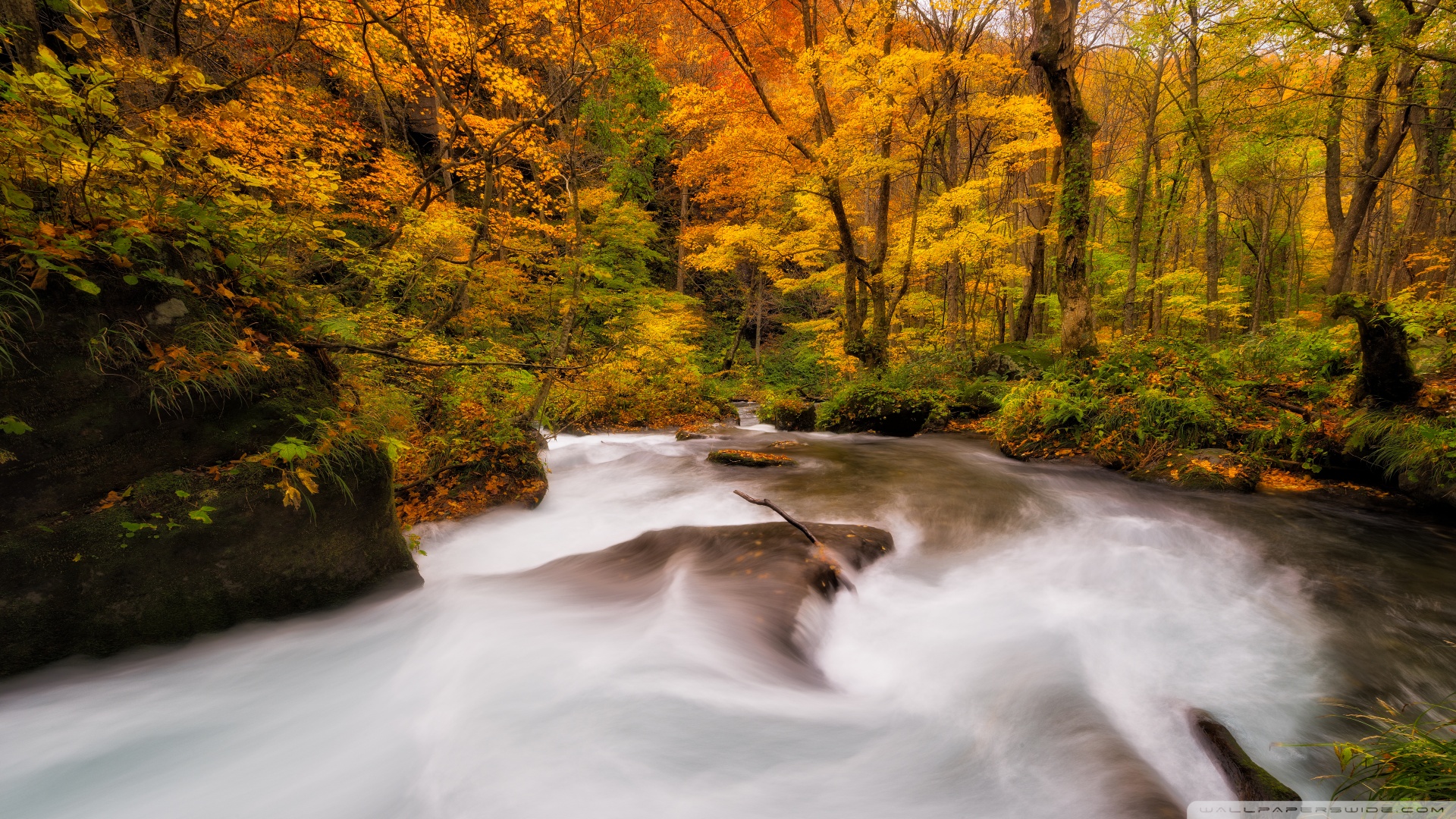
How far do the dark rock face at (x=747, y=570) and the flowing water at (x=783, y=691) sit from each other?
13 centimetres

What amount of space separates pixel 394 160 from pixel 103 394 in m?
9.39

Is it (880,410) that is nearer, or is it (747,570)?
(747,570)

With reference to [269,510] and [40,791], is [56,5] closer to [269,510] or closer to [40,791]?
[269,510]

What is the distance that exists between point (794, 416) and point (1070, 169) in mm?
7274

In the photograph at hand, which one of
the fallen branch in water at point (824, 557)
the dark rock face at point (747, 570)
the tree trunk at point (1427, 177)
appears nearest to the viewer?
the dark rock face at point (747, 570)

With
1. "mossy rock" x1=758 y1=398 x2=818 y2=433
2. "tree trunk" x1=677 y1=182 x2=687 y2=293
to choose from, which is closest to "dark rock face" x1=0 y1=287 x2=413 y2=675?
"mossy rock" x1=758 y1=398 x2=818 y2=433

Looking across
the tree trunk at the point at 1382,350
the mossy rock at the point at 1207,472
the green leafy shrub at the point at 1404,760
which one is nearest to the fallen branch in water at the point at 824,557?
the green leafy shrub at the point at 1404,760

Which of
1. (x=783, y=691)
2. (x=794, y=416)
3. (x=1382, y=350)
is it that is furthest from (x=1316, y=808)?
(x=794, y=416)

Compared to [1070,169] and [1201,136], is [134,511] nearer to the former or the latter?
[1070,169]

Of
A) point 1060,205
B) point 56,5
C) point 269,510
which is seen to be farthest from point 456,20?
point 1060,205

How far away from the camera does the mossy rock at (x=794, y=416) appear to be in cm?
1343

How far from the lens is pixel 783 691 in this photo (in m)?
3.31

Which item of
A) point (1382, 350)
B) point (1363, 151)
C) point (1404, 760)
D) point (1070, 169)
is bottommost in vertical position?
point (1404, 760)

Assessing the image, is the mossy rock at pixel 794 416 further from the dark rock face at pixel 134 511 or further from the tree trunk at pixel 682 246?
the dark rock face at pixel 134 511
